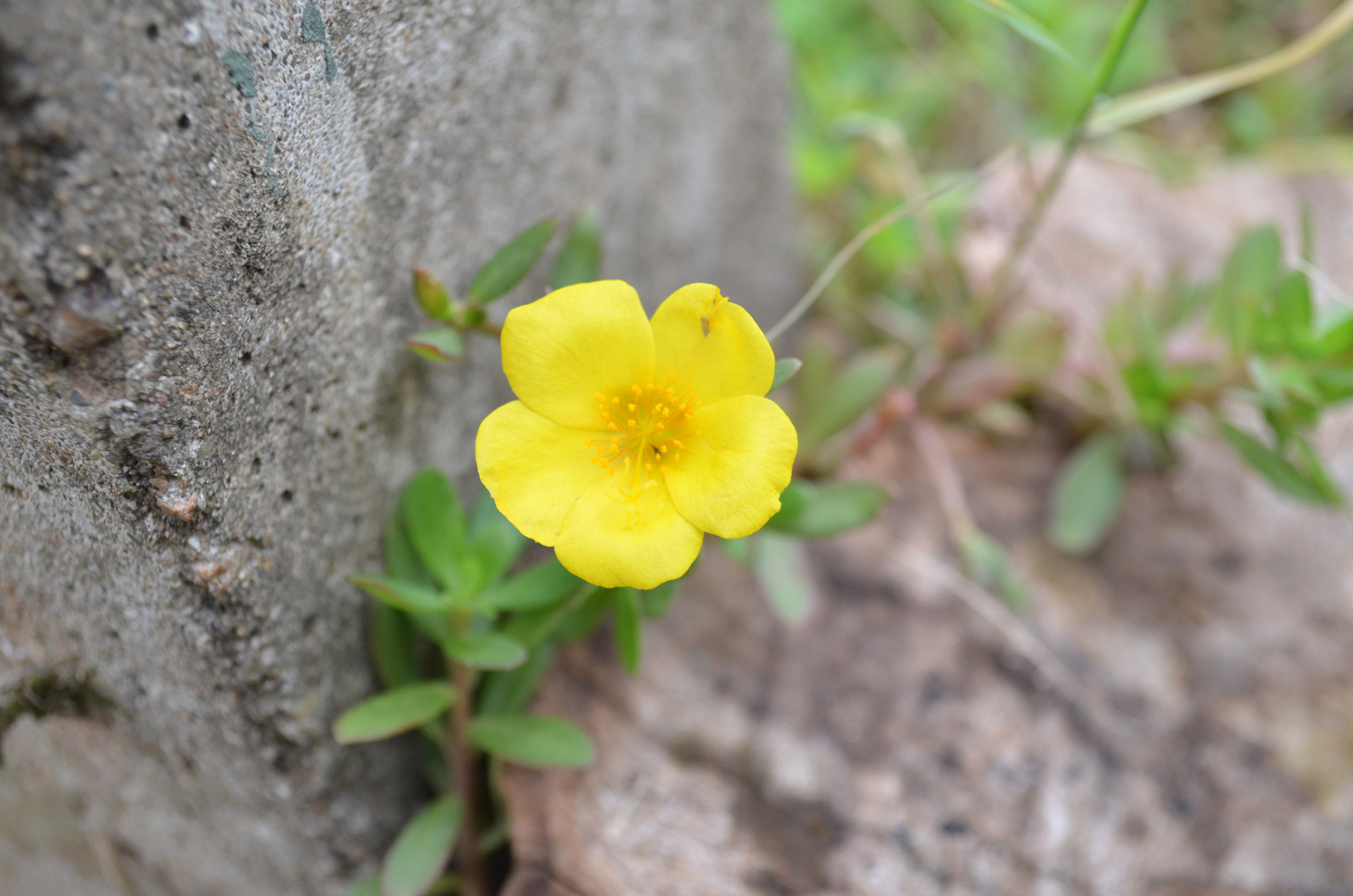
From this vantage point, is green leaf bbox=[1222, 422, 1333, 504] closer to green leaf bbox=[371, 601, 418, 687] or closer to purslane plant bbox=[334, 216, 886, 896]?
purslane plant bbox=[334, 216, 886, 896]

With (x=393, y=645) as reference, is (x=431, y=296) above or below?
above

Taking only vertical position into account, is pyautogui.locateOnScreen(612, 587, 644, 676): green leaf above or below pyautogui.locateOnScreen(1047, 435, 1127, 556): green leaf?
above

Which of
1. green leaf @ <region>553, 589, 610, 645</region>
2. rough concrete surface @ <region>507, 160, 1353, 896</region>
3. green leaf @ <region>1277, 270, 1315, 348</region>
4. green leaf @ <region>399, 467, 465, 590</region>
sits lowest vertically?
rough concrete surface @ <region>507, 160, 1353, 896</region>

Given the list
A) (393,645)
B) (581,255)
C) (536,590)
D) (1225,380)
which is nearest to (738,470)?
(536,590)

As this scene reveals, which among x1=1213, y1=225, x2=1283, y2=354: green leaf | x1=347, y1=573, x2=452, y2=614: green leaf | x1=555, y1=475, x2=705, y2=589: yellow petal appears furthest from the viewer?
x1=1213, y1=225, x2=1283, y2=354: green leaf

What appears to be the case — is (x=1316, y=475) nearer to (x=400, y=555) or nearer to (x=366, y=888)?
(x=400, y=555)

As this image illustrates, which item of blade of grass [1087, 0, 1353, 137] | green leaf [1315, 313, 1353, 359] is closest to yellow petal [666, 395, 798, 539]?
blade of grass [1087, 0, 1353, 137]

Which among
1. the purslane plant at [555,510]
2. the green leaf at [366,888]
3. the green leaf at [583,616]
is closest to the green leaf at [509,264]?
the purslane plant at [555,510]

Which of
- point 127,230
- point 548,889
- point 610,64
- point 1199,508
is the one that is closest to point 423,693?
point 548,889
